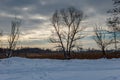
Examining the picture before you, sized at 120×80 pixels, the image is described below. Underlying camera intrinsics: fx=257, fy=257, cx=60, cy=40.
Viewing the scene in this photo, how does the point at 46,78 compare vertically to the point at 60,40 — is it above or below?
above

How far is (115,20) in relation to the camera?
28297mm

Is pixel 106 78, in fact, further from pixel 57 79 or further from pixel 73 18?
pixel 73 18

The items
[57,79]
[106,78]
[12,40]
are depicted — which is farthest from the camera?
[12,40]

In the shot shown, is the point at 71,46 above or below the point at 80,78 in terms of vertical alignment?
below

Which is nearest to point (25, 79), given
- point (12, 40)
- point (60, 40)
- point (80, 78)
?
point (80, 78)

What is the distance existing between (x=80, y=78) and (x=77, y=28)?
37248mm

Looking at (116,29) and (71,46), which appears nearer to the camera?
(116,29)

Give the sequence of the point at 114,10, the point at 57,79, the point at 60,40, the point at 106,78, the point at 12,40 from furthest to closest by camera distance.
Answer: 1. the point at 60,40
2. the point at 12,40
3. the point at 114,10
4. the point at 57,79
5. the point at 106,78

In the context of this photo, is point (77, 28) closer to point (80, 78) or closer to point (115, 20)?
point (115, 20)

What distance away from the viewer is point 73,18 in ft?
165

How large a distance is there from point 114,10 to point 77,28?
69.3 ft

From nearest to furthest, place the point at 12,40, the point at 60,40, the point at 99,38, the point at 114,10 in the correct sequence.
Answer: the point at 114,10 < the point at 12,40 < the point at 60,40 < the point at 99,38

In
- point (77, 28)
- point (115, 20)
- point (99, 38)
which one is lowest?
point (99, 38)

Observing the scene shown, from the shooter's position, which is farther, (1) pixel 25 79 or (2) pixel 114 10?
(2) pixel 114 10
